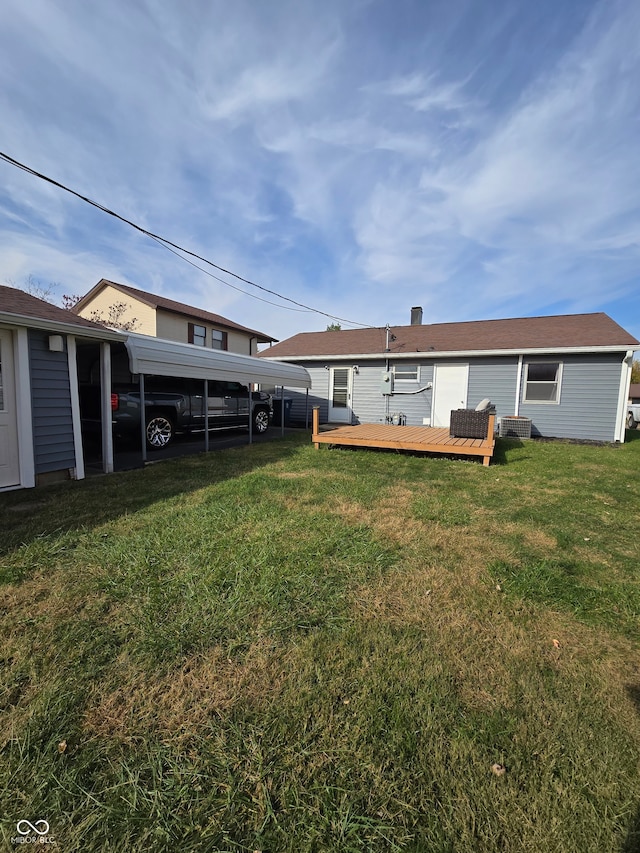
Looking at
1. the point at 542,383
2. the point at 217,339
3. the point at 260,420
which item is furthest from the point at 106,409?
the point at 217,339

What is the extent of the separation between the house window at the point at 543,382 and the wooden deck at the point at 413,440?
12.4 feet

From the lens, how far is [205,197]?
384 inches

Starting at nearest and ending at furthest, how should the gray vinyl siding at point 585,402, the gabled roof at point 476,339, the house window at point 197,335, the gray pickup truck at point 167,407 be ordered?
the gray pickup truck at point 167,407
the gray vinyl siding at point 585,402
the gabled roof at point 476,339
the house window at point 197,335

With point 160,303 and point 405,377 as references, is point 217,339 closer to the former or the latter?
point 160,303

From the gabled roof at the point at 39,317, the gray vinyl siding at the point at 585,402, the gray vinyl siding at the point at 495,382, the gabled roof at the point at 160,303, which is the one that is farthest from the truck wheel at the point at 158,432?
the gabled roof at the point at 160,303

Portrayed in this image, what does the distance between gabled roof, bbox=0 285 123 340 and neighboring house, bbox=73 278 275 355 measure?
35.6 ft

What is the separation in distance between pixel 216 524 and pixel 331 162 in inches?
393

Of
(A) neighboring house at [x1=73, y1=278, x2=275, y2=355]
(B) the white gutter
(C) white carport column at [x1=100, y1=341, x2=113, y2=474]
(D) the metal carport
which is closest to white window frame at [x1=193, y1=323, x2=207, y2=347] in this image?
(A) neighboring house at [x1=73, y1=278, x2=275, y2=355]

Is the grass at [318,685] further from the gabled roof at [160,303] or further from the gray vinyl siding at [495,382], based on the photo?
the gabled roof at [160,303]

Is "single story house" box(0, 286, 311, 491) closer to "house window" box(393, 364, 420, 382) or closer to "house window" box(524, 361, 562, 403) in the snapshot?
"house window" box(393, 364, 420, 382)

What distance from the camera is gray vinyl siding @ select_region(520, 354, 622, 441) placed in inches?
382

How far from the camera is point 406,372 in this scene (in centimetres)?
1193

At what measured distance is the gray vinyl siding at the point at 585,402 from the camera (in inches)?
382

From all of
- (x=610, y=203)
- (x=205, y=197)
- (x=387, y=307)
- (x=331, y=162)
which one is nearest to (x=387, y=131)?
(x=331, y=162)
